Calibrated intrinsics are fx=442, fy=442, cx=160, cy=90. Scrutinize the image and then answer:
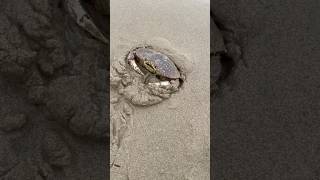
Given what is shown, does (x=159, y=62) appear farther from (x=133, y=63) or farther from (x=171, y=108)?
(x=171, y=108)

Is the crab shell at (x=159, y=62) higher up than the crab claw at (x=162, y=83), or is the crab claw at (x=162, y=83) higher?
the crab shell at (x=159, y=62)

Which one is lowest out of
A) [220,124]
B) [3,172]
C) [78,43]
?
[3,172]

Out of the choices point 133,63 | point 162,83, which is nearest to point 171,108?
point 162,83

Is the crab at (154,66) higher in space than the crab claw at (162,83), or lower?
higher

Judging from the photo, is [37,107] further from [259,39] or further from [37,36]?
[259,39]

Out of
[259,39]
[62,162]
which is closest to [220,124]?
[259,39]
